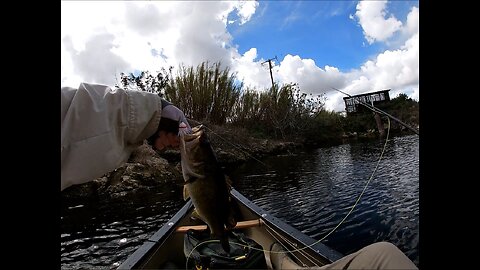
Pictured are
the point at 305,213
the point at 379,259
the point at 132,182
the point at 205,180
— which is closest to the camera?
the point at 379,259

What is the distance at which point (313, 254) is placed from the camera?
3053mm

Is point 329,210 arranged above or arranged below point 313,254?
below

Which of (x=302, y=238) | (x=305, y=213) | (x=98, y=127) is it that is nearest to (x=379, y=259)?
(x=302, y=238)

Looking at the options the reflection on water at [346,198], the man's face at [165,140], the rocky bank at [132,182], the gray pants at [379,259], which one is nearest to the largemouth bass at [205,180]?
the man's face at [165,140]

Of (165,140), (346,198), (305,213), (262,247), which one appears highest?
(165,140)

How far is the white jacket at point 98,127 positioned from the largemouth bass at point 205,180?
56 cm

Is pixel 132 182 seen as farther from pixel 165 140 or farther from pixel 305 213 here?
pixel 165 140

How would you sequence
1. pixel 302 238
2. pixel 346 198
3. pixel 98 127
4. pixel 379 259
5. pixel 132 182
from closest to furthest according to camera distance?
pixel 98 127
pixel 379 259
pixel 302 238
pixel 346 198
pixel 132 182

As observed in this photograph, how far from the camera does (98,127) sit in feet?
3.61

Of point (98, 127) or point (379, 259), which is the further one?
point (379, 259)

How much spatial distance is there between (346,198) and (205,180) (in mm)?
8540
